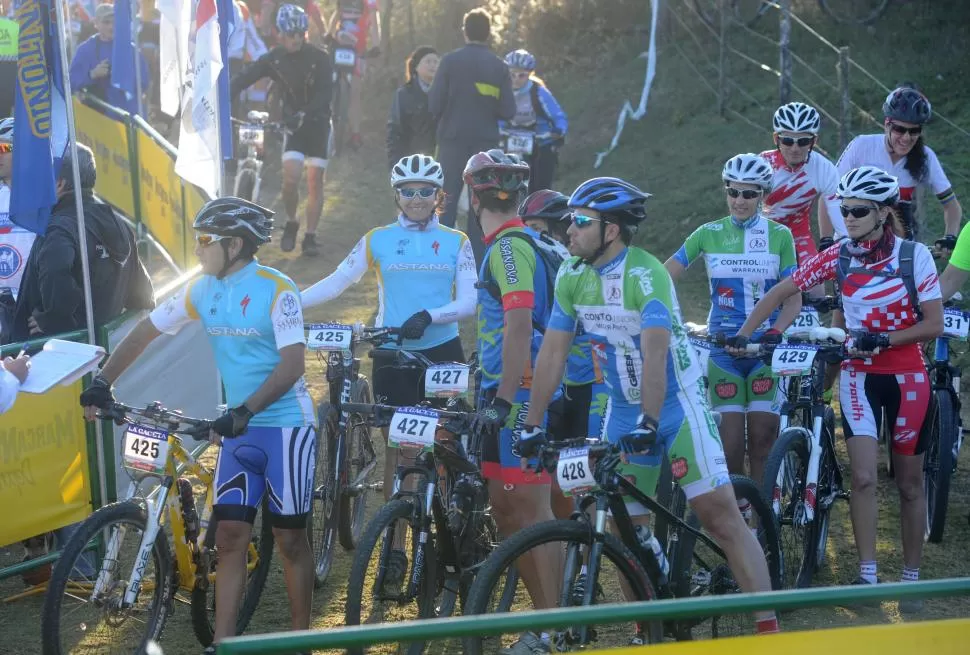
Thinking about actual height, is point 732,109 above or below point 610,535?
above

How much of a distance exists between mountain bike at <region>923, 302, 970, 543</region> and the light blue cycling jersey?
368cm

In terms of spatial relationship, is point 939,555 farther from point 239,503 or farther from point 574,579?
point 239,503

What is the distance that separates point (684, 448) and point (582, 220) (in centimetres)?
96

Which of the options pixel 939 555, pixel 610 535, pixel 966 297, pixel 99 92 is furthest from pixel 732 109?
pixel 610 535

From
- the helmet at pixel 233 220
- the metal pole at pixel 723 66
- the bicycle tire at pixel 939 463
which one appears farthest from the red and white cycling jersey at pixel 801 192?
the metal pole at pixel 723 66

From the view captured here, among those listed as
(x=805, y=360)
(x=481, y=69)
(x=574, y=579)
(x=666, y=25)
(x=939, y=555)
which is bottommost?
(x=939, y=555)

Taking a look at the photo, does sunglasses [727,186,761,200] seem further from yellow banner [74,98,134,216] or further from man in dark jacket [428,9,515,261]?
yellow banner [74,98,134,216]

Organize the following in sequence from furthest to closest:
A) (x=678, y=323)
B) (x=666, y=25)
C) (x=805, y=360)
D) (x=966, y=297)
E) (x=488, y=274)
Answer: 1. (x=666, y=25)
2. (x=966, y=297)
3. (x=805, y=360)
4. (x=488, y=274)
5. (x=678, y=323)

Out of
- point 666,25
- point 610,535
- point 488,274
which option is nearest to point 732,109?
point 666,25

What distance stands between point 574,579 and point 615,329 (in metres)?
0.99

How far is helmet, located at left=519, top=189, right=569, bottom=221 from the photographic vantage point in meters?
6.44

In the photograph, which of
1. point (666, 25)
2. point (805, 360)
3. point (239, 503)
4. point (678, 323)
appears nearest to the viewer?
point (678, 323)

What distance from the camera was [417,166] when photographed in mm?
7074

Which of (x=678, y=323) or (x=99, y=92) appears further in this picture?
(x=99, y=92)
